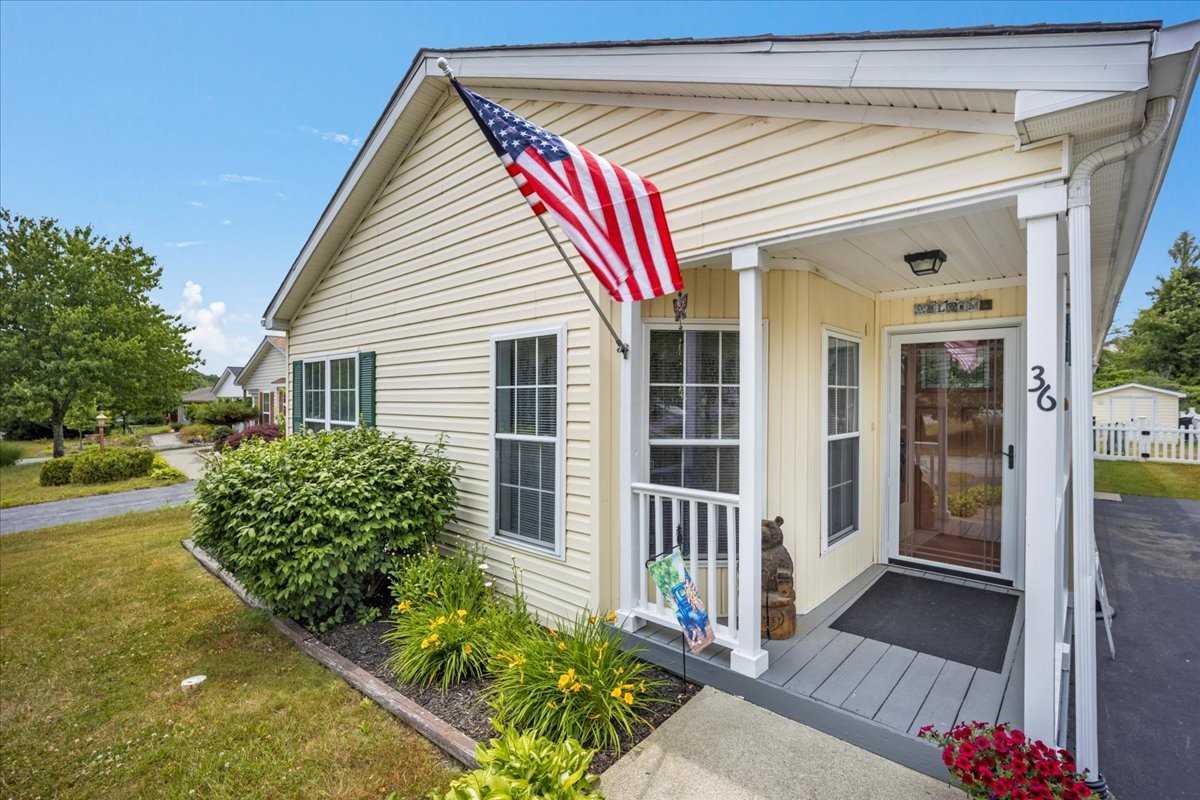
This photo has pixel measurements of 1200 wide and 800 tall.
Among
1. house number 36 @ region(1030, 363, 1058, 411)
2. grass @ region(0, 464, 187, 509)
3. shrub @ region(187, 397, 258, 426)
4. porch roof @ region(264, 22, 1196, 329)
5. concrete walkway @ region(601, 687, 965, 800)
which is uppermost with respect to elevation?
porch roof @ region(264, 22, 1196, 329)

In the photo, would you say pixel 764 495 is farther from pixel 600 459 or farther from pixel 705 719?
pixel 705 719

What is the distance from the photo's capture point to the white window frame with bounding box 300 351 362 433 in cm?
693

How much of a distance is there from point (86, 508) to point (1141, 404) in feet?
90.6

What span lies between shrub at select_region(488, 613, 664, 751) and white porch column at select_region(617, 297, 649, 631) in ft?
1.77

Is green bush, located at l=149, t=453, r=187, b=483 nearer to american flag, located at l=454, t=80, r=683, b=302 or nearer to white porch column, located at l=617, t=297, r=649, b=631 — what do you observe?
white porch column, located at l=617, t=297, r=649, b=631

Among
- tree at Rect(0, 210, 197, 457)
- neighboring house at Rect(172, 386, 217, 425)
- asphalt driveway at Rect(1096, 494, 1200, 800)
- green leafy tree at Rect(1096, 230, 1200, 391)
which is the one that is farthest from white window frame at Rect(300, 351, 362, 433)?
neighboring house at Rect(172, 386, 217, 425)

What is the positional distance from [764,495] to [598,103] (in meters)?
3.08

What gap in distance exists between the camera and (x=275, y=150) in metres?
12.8

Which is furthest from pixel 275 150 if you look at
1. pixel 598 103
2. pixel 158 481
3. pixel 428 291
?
pixel 598 103

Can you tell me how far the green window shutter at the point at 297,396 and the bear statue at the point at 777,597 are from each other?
7.39m

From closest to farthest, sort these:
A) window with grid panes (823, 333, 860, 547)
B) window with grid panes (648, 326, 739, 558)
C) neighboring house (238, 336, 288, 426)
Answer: window with grid panes (648, 326, 739, 558), window with grid panes (823, 333, 860, 547), neighboring house (238, 336, 288, 426)

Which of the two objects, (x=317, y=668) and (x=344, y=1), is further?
(x=344, y=1)

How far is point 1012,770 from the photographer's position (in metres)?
1.84

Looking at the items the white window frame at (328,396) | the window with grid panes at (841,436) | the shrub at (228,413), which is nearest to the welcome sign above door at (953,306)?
the window with grid panes at (841,436)
